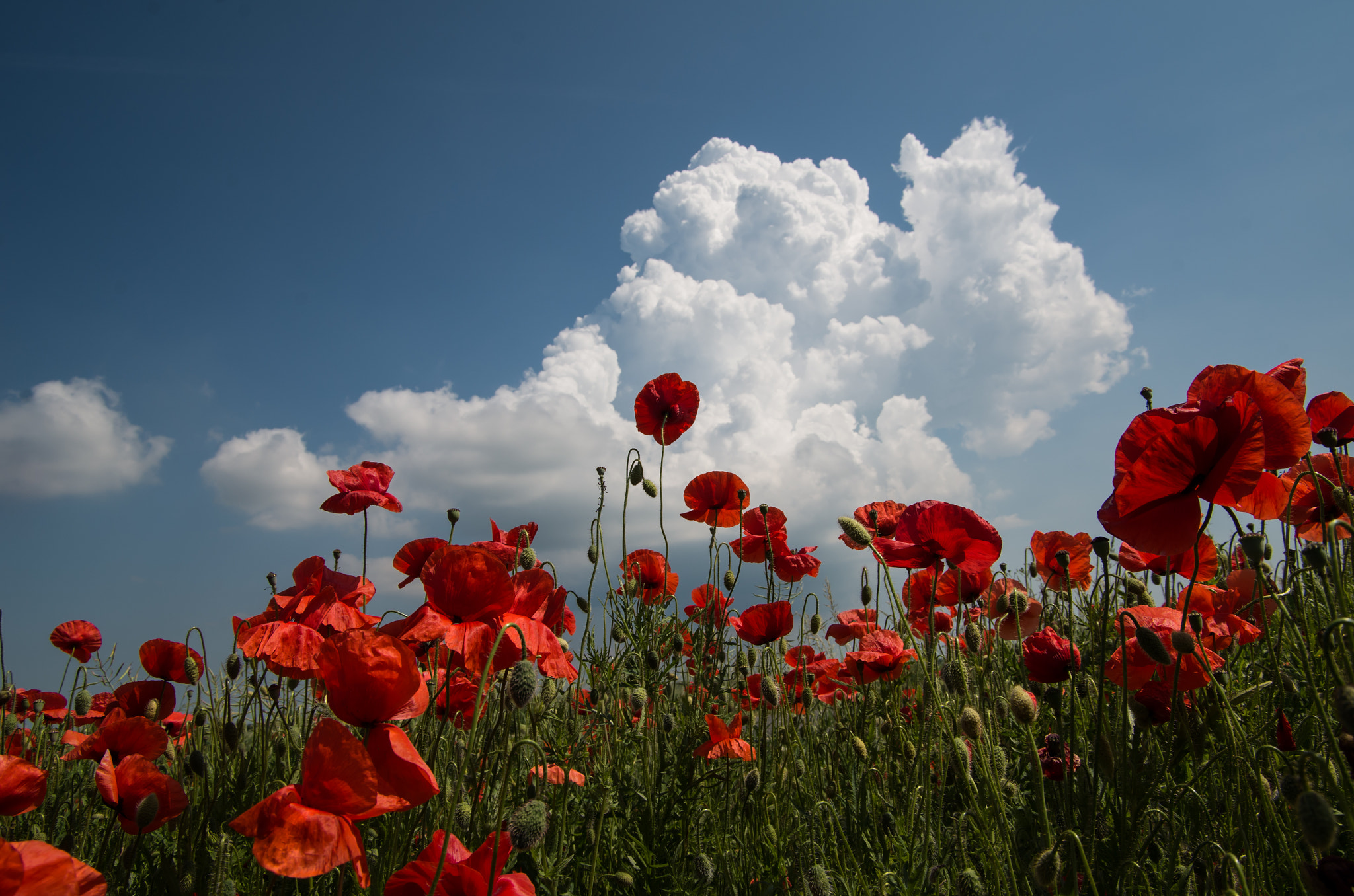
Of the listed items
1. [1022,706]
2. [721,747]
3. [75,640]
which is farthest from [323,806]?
[75,640]

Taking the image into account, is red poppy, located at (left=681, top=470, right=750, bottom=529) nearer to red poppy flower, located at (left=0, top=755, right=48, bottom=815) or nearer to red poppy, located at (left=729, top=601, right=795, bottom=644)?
red poppy, located at (left=729, top=601, right=795, bottom=644)

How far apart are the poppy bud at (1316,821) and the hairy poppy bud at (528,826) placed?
1.42m

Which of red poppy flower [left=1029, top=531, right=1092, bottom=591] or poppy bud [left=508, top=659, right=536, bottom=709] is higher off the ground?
red poppy flower [left=1029, top=531, right=1092, bottom=591]

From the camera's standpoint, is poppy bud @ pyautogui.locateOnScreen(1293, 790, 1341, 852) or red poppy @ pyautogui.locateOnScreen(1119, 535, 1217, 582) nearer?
poppy bud @ pyautogui.locateOnScreen(1293, 790, 1341, 852)

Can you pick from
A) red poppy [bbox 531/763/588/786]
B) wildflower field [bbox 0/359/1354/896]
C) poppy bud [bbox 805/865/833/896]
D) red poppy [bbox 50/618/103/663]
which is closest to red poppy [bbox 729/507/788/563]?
wildflower field [bbox 0/359/1354/896]

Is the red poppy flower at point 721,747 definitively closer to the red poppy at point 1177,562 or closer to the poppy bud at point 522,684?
the poppy bud at point 522,684

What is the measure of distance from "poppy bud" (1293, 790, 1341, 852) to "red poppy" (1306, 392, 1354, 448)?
1806 mm

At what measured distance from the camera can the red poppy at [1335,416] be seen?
247 cm

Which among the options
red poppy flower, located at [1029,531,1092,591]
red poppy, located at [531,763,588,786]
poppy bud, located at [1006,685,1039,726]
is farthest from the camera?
red poppy flower, located at [1029,531,1092,591]

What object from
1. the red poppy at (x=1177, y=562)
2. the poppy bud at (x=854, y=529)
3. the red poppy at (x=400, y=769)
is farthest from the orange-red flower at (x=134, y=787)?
the red poppy at (x=1177, y=562)

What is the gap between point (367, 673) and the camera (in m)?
1.34

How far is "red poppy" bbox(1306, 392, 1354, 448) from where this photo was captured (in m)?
2.47

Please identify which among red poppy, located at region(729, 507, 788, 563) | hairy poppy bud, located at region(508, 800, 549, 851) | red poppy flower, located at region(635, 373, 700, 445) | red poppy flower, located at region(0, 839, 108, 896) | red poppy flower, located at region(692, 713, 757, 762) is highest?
red poppy flower, located at region(635, 373, 700, 445)

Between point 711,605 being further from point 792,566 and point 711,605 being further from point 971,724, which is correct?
point 971,724
